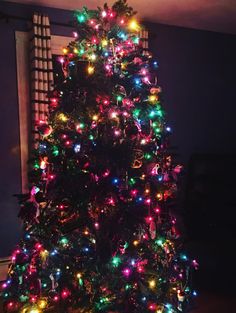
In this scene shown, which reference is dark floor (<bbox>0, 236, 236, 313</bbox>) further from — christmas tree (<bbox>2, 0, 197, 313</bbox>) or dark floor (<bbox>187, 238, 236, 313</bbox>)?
christmas tree (<bbox>2, 0, 197, 313</bbox>)

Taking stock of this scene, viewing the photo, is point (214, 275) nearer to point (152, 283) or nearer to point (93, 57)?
point (152, 283)

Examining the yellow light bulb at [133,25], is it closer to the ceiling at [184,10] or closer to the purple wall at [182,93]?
the ceiling at [184,10]

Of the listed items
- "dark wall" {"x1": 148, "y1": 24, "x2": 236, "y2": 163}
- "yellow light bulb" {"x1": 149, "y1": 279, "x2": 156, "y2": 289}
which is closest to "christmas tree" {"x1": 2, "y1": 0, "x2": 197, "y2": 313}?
"yellow light bulb" {"x1": 149, "y1": 279, "x2": 156, "y2": 289}

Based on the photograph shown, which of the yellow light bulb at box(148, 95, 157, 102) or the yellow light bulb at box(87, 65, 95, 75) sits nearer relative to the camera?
the yellow light bulb at box(87, 65, 95, 75)

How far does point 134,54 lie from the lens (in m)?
2.55

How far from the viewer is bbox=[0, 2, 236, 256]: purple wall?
11.8 feet

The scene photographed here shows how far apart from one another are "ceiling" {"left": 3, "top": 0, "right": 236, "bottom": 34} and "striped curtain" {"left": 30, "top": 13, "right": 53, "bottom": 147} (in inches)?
10.8

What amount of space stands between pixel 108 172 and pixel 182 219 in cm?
210

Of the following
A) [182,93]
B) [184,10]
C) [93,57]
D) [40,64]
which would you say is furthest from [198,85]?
[93,57]

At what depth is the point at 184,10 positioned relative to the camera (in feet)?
12.9

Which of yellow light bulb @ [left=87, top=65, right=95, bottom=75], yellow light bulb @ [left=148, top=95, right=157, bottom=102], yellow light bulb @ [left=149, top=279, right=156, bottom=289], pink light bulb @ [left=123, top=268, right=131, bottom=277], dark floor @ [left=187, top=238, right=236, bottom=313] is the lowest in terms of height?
dark floor @ [left=187, top=238, right=236, bottom=313]

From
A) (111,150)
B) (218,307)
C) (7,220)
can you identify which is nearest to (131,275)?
(111,150)

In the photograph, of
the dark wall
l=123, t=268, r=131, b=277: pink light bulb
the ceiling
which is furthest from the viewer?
the dark wall

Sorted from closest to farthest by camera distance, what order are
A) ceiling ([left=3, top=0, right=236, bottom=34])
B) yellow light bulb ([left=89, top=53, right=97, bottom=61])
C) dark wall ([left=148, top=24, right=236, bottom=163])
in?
yellow light bulb ([left=89, top=53, right=97, bottom=61]) < ceiling ([left=3, top=0, right=236, bottom=34]) < dark wall ([left=148, top=24, right=236, bottom=163])
